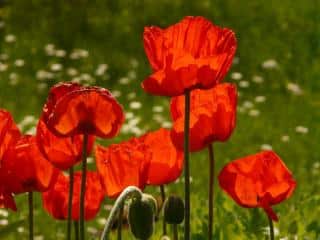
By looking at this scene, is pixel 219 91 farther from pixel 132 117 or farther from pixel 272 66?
pixel 272 66

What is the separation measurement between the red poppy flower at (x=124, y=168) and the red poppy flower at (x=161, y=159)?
106 millimetres

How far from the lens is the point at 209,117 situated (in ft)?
8.04

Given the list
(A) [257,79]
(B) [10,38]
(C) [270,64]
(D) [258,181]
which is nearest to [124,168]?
(D) [258,181]

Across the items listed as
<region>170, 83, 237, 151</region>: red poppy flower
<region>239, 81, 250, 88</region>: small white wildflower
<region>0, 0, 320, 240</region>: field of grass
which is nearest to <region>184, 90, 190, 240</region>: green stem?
<region>170, 83, 237, 151</region>: red poppy flower

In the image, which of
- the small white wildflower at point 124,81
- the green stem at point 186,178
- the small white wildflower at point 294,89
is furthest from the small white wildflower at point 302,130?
the green stem at point 186,178

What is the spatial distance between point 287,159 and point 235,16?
2861mm

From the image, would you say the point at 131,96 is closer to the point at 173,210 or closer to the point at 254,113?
the point at 254,113

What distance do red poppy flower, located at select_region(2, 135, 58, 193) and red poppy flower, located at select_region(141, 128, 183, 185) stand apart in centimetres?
22

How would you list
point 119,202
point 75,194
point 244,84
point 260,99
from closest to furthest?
point 119,202, point 75,194, point 260,99, point 244,84

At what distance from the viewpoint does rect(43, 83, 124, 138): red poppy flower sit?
2.20 metres

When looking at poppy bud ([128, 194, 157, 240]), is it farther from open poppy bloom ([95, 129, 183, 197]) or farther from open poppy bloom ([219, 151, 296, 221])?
open poppy bloom ([219, 151, 296, 221])

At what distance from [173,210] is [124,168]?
138 millimetres

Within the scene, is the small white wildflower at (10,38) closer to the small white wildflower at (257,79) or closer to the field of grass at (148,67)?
the field of grass at (148,67)

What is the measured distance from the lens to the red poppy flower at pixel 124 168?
233 cm
